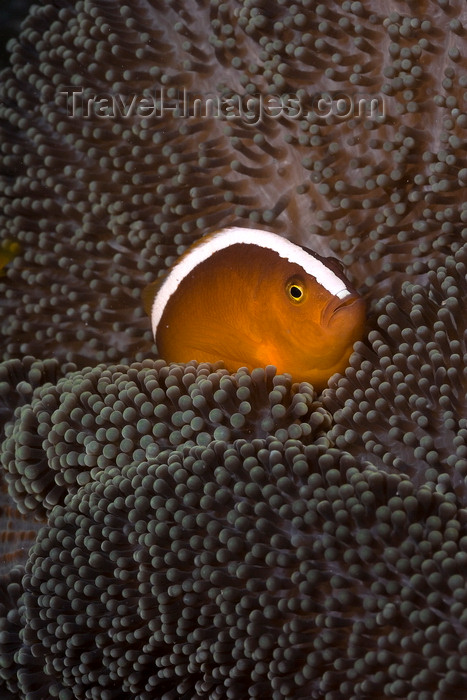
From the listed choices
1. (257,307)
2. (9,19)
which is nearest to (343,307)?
(257,307)

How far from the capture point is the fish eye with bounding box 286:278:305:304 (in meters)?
1.45

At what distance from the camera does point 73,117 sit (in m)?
2.07

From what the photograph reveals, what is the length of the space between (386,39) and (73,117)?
3.09 ft

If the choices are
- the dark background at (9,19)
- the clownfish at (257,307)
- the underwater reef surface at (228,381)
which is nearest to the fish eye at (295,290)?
the clownfish at (257,307)

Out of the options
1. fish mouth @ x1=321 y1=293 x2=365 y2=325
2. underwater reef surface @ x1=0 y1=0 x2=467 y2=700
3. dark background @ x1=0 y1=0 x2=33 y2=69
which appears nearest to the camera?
underwater reef surface @ x1=0 y1=0 x2=467 y2=700

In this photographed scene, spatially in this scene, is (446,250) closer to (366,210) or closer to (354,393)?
(366,210)

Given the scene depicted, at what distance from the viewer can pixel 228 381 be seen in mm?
1352

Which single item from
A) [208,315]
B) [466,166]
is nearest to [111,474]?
[208,315]

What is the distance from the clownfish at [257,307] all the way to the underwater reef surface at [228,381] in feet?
0.35

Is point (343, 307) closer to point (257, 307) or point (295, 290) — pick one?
point (295, 290)

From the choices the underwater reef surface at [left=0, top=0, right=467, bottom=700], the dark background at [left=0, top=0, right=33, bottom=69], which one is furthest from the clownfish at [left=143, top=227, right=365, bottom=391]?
the dark background at [left=0, top=0, right=33, bottom=69]

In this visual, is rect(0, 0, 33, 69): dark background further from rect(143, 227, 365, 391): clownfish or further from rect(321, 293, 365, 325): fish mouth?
rect(321, 293, 365, 325): fish mouth

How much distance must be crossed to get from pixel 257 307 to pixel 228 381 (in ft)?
0.88

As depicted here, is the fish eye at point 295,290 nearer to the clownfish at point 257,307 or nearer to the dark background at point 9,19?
the clownfish at point 257,307
